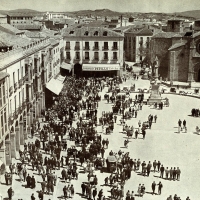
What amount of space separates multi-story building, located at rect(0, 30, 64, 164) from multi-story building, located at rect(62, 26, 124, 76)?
1517 centimetres

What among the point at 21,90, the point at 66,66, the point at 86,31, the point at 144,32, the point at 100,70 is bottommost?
the point at 100,70

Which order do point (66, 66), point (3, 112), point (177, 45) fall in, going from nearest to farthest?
point (3, 112) < point (177, 45) < point (66, 66)

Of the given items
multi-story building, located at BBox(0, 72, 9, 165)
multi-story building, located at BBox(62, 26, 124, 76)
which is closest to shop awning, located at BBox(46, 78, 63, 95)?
multi-story building, located at BBox(62, 26, 124, 76)

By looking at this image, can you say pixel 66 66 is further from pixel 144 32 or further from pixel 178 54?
pixel 144 32

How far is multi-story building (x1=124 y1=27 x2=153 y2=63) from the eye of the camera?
223 feet

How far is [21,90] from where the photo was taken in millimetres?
26375

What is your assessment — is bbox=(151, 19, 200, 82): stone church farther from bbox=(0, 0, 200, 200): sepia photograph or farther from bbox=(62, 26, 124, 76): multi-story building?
bbox=(62, 26, 124, 76): multi-story building

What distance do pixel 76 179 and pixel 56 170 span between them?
1.80 m

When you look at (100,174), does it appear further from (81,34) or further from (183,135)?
(81,34)

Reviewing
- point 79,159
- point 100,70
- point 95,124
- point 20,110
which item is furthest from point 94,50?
point 79,159

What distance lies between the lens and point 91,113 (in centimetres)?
3175

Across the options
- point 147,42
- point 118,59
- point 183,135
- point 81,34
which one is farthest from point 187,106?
point 147,42

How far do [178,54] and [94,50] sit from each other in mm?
12451

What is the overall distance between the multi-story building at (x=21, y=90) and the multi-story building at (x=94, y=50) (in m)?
15.2
